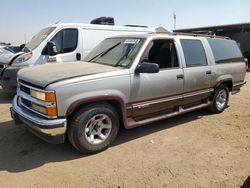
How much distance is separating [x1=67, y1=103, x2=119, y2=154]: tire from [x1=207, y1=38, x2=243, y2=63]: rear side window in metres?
3.22

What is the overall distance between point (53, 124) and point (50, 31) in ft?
16.4

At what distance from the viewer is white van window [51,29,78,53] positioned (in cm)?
798

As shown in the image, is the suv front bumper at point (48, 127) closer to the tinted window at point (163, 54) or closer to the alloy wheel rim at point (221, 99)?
the tinted window at point (163, 54)

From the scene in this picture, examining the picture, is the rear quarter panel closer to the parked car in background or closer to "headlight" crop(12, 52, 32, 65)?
the parked car in background

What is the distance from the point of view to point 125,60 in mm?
4680

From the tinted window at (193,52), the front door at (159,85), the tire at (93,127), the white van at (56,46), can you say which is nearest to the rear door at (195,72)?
the tinted window at (193,52)

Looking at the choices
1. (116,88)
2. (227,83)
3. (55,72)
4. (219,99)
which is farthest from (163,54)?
(227,83)

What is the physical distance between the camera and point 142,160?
4082 millimetres

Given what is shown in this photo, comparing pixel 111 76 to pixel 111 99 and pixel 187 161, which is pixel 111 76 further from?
pixel 187 161

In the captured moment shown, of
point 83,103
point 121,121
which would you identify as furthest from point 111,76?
point 121,121

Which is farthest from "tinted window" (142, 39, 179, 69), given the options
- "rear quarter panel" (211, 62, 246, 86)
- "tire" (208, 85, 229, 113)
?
"tire" (208, 85, 229, 113)

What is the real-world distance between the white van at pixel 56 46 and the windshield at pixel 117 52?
233cm

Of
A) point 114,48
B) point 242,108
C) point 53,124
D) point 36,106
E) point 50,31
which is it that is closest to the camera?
point 53,124

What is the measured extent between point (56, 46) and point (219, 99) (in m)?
4.79
